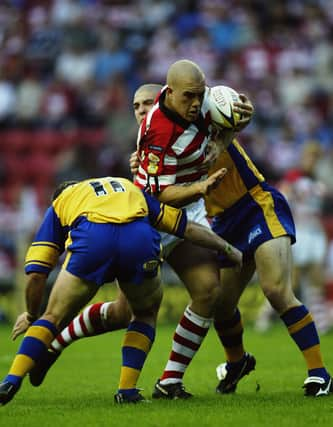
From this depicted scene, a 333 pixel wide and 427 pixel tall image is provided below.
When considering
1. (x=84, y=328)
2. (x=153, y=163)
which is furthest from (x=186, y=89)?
(x=84, y=328)

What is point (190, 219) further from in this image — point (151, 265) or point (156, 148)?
point (151, 265)

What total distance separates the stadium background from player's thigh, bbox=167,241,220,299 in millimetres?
8510

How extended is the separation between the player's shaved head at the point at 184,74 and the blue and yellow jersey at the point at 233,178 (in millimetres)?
849

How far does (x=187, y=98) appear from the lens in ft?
22.1

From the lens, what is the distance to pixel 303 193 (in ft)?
Answer: 43.3

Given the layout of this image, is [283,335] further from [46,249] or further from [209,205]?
[46,249]

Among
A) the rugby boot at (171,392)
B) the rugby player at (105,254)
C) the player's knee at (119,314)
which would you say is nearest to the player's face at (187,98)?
the rugby player at (105,254)

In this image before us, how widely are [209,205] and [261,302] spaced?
24.0 ft

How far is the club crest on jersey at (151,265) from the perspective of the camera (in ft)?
21.1

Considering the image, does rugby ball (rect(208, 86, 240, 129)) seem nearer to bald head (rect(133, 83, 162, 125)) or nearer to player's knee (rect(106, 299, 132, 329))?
bald head (rect(133, 83, 162, 125))

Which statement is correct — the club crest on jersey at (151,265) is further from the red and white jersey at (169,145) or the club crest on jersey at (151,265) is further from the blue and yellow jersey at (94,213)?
the red and white jersey at (169,145)

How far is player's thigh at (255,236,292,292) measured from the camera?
7082mm

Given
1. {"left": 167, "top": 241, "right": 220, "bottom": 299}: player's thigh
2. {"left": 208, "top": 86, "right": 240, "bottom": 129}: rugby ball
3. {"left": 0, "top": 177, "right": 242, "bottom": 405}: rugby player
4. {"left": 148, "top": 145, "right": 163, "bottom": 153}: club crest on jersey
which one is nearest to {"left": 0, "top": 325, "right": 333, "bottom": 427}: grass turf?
{"left": 0, "top": 177, "right": 242, "bottom": 405}: rugby player

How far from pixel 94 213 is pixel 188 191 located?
693 mm
